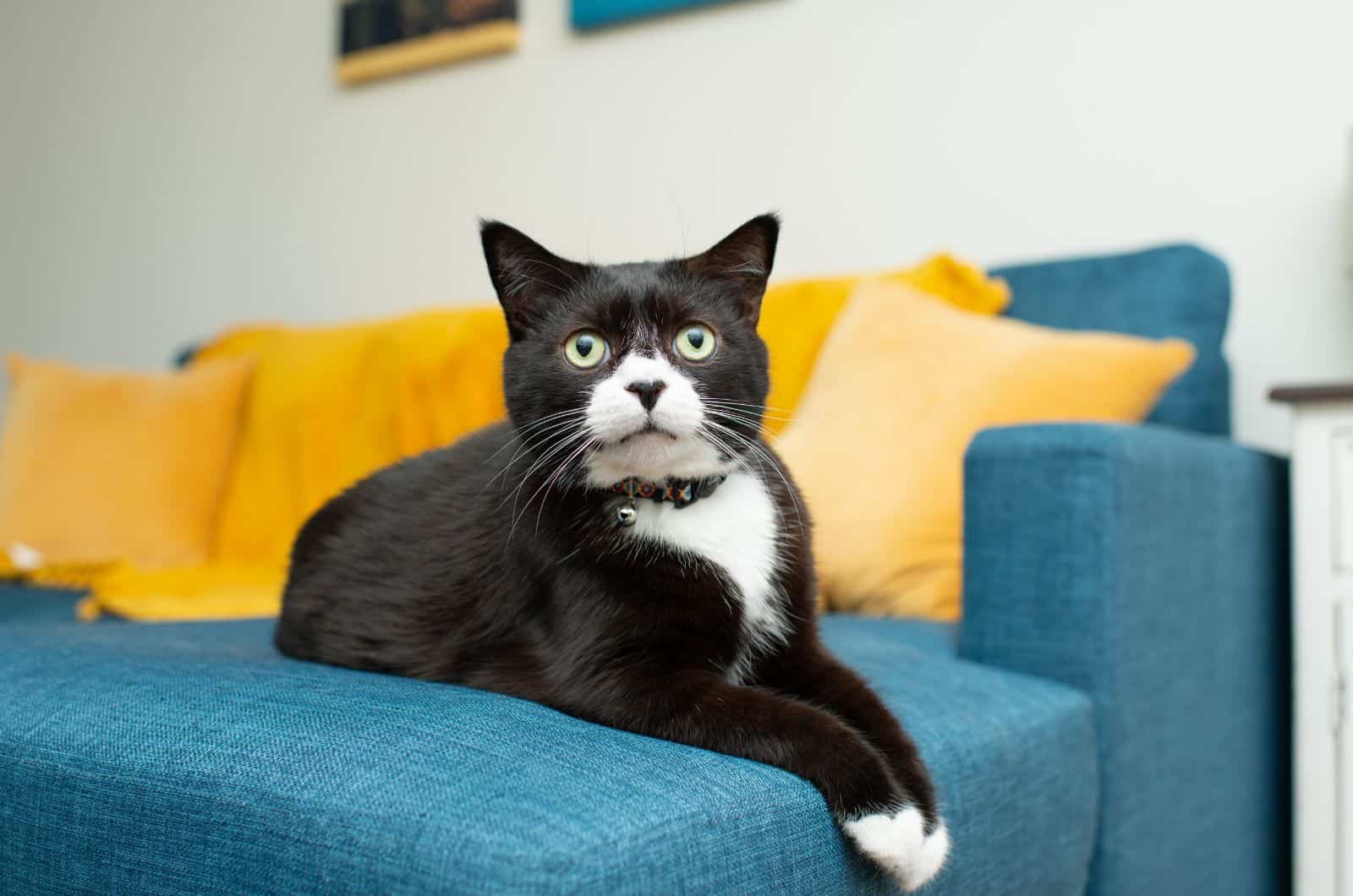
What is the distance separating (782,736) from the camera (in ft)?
2.61

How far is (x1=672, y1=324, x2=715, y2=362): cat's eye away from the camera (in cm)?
89

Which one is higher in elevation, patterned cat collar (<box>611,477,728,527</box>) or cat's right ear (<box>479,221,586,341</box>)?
cat's right ear (<box>479,221,586,341</box>)

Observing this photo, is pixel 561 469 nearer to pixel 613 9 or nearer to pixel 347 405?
pixel 347 405

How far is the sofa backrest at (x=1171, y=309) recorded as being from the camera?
1728 millimetres

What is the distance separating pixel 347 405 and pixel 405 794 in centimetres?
168

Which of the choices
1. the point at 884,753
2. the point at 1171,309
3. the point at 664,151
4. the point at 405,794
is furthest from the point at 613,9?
the point at 405,794

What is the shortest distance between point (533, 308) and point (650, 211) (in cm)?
162

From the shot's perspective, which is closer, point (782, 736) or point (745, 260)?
point (782, 736)

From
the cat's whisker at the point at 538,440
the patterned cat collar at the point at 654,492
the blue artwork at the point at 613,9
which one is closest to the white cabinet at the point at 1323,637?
the patterned cat collar at the point at 654,492

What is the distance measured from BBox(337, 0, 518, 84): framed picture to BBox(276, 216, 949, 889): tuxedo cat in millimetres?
1909

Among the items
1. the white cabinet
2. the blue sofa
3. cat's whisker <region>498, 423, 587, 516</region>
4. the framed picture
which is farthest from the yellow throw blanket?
cat's whisker <region>498, 423, 587, 516</region>

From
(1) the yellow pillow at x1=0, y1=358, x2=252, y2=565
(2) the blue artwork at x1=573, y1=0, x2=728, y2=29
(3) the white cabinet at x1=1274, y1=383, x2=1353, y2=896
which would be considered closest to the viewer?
(3) the white cabinet at x1=1274, y1=383, x2=1353, y2=896

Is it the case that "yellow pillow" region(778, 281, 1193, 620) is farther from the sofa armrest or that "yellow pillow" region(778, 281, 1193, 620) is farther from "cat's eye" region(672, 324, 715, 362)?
"cat's eye" region(672, 324, 715, 362)

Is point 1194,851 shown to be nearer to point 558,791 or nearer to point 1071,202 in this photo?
point 558,791
